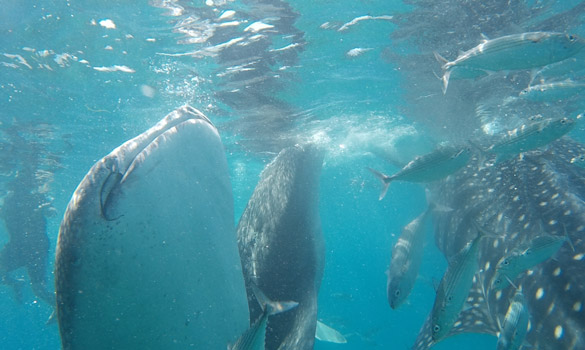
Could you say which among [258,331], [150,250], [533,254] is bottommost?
[533,254]

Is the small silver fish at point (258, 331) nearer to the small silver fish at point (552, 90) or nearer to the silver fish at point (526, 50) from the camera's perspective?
the silver fish at point (526, 50)

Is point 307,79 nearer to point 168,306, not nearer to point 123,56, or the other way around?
point 123,56

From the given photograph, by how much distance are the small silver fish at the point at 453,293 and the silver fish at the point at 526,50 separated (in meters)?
2.93

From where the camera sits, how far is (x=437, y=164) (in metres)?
5.38

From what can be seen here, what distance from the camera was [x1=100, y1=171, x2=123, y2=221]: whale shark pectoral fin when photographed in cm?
144

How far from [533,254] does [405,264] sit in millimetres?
1898

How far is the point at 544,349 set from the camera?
10.4 ft

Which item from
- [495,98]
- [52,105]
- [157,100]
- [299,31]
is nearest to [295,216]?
[299,31]

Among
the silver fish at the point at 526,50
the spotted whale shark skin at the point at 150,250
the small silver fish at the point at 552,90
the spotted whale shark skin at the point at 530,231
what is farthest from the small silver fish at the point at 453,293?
the small silver fish at the point at 552,90

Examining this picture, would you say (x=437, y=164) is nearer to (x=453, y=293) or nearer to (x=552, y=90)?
(x=453, y=293)

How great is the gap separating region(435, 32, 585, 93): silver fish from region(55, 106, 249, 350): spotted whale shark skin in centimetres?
477

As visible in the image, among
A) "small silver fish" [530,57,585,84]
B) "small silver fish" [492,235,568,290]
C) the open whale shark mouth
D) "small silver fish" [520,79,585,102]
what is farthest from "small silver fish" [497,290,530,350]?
"small silver fish" [530,57,585,84]

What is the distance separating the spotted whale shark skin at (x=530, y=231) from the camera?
3238mm

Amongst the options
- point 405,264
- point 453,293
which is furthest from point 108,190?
point 405,264
